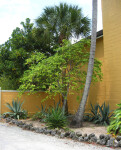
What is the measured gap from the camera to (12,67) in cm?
1373

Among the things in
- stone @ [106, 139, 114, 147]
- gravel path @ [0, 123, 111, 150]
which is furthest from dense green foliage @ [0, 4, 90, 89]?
stone @ [106, 139, 114, 147]

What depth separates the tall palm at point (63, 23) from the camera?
1199 cm

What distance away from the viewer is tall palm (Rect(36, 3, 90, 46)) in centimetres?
1199

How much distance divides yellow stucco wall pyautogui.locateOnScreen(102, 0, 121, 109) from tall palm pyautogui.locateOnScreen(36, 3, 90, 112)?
5.29 feet

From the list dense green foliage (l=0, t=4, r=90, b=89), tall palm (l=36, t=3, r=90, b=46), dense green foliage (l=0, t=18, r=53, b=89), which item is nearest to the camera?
tall palm (l=36, t=3, r=90, b=46)

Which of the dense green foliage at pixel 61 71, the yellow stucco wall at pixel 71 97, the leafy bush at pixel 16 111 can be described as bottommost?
the leafy bush at pixel 16 111

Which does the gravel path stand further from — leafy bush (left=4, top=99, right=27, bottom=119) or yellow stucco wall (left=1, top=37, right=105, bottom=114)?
yellow stucco wall (left=1, top=37, right=105, bottom=114)

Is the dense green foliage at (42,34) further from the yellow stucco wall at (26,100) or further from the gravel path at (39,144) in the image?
the gravel path at (39,144)

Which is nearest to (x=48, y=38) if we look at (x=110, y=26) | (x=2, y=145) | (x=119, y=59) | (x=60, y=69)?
(x=60, y=69)

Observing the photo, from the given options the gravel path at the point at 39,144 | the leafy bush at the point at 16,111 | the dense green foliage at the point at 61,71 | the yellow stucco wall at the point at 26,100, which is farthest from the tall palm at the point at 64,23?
the gravel path at the point at 39,144

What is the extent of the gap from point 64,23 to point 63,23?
0.07 m

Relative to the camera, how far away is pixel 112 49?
10477mm

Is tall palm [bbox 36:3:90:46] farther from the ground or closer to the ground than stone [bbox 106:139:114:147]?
farther from the ground

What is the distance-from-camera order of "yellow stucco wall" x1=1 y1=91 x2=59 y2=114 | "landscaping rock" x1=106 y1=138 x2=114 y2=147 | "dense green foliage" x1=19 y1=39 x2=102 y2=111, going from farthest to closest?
"yellow stucco wall" x1=1 y1=91 x2=59 y2=114 → "dense green foliage" x1=19 y1=39 x2=102 y2=111 → "landscaping rock" x1=106 y1=138 x2=114 y2=147
